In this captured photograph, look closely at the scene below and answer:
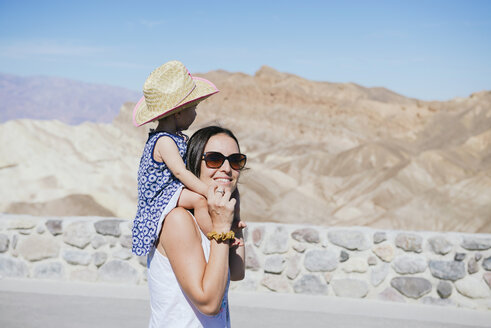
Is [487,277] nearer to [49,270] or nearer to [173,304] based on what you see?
[173,304]

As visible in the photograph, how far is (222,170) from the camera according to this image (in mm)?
1995

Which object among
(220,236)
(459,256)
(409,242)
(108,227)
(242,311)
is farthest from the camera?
(108,227)

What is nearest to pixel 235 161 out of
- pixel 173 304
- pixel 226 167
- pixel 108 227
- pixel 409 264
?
pixel 226 167

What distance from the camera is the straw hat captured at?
2023mm

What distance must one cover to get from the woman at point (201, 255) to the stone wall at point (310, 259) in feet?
11.2

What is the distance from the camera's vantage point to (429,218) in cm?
2281

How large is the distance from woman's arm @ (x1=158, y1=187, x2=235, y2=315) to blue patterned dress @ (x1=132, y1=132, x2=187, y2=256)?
67 mm

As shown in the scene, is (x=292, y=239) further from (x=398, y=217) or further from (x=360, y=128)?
(x=360, y=128)

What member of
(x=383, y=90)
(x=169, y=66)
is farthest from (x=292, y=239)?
(x=383, y=90)

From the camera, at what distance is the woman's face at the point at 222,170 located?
1997 mm

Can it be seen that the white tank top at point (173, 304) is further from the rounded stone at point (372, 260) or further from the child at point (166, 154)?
the rounded stone at point (372, 260)

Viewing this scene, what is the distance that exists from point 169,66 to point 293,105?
5959 cm

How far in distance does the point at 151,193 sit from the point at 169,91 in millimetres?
357

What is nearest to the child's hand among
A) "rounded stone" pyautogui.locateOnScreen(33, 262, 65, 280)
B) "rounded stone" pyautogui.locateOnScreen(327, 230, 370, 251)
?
"rounded stone" pyautogui.locateOnScreen(327, 230, 370, 251)
